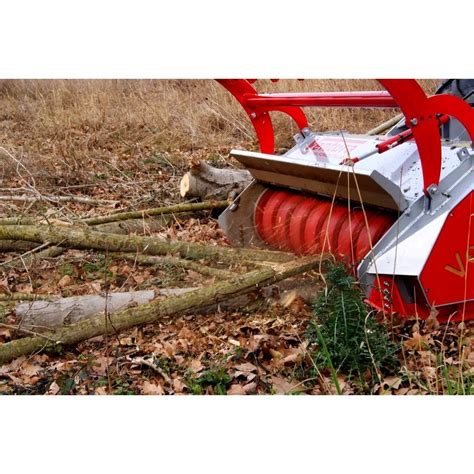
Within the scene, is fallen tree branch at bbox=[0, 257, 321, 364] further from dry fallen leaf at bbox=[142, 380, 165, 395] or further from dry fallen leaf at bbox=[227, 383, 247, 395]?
dry fallen leaf at bbox=[227, 383, 247, 395]

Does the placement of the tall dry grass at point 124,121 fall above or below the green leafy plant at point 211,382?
above

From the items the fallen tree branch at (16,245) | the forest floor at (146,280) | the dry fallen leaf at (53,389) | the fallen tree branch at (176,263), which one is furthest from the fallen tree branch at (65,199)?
the dry fallen leaf at (53,389)

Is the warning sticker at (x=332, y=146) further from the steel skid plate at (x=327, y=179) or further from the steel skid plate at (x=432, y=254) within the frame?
the steel skid plate at (x=432, y=254)

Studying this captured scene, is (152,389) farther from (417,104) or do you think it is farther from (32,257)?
(417,104)

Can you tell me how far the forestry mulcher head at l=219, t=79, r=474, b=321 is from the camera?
2.50m

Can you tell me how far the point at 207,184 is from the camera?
3.84m

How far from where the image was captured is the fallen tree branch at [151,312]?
8.01ft

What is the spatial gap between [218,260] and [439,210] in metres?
0.85

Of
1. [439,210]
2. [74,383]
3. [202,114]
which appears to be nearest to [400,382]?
[439,210]

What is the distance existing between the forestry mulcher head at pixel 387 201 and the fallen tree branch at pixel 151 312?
0.93 ft

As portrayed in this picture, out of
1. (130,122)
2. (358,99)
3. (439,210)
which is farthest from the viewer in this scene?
(130,122)

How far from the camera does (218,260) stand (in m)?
2.94

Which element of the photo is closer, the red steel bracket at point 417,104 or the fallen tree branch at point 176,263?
the red steel bracket at point 417,104

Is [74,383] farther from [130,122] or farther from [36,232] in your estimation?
[130,122]
